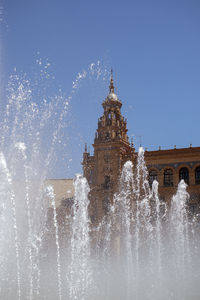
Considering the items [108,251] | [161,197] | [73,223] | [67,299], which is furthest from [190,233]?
[67,299]

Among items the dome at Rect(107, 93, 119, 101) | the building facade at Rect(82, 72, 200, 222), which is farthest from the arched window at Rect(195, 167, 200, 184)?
the dome at Rect(107, 93, 119, 101)

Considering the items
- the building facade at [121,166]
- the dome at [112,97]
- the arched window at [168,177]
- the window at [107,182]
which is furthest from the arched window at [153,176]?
the dome at [112,97]

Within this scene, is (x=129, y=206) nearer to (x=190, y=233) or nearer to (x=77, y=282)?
(x=190, y=233)

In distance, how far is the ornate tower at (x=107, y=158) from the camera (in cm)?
3812

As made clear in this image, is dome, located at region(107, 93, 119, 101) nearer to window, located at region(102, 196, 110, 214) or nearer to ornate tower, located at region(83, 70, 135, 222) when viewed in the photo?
ornate tower, located at region(83, 70, 135, 222)

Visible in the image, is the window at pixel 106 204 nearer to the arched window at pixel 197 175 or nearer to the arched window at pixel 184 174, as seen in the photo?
the arched window at pixel 184 174

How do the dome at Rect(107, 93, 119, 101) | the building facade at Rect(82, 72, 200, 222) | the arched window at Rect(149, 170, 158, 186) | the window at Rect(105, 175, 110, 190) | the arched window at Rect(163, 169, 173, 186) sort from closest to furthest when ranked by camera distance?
1. the building facade at Rect(82, 72, 200, 222)
2. the arched window at Rect(163, 169, 173, 186)
3. the arched window at Rect(149, 170, 158, 186)
4. the window at Rect(105, 175, 110, 190)
5. the dome at Rect(107, 93, 119, 101)

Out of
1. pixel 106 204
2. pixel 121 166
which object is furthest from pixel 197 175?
pixel 106 204

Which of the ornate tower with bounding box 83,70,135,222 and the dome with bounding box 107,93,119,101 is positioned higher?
the dome with bounding box 107,93,119,101

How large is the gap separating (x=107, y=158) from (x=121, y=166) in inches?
65.7

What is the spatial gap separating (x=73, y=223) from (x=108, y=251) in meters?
6.15

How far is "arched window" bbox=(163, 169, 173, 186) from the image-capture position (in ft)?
122

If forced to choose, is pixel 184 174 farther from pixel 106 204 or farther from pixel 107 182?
pixel 106 204

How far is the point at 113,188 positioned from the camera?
37906mm
